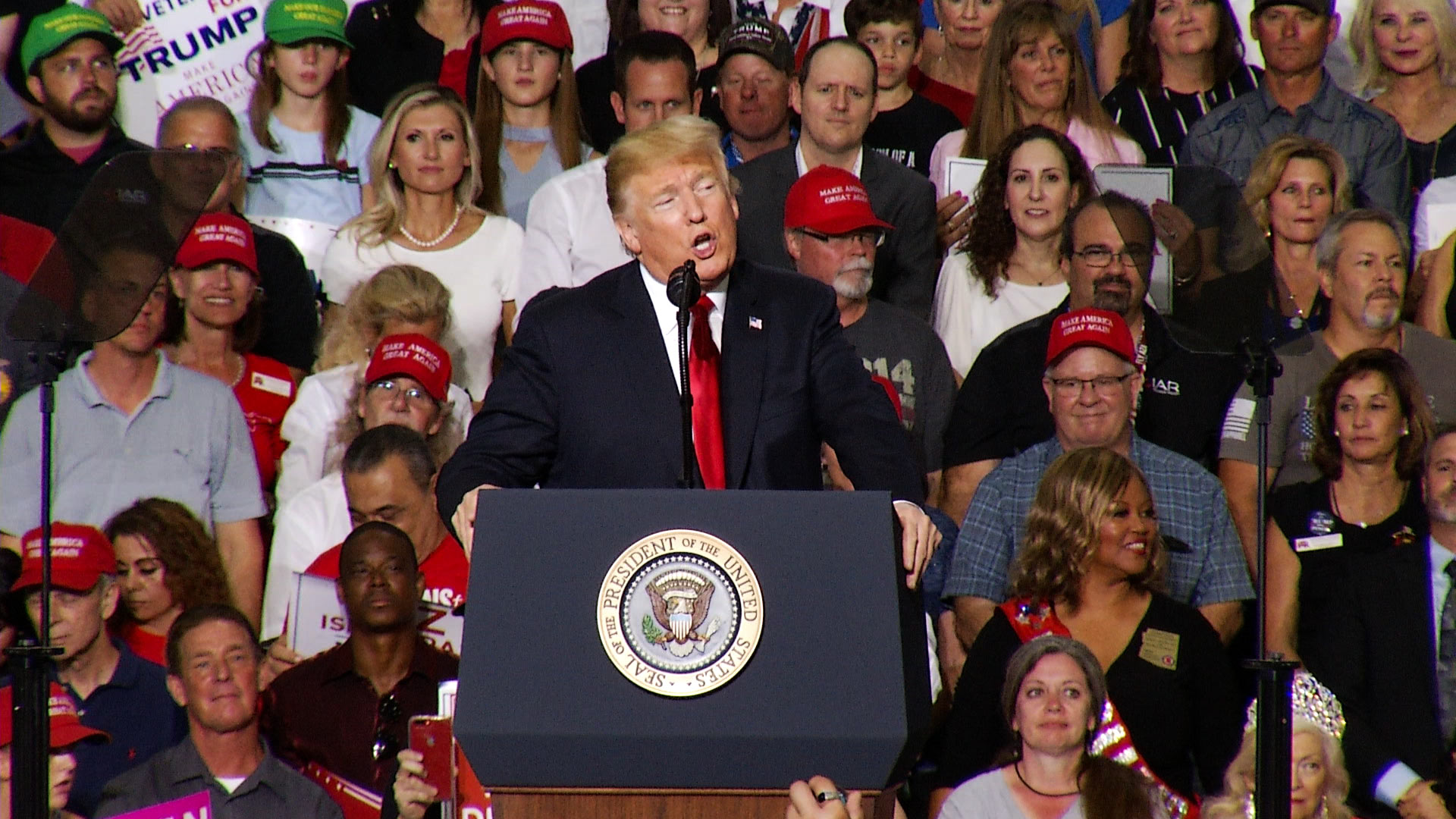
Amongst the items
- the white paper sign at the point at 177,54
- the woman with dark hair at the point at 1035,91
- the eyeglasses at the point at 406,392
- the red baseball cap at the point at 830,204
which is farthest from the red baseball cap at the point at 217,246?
the woman with dark hair at the point at 1035,91

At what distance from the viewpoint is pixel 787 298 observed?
10.7 ft

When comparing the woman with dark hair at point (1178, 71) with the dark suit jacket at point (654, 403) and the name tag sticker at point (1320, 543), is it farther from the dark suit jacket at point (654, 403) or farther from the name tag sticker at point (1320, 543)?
the dark suit jacket at point (654, 403)

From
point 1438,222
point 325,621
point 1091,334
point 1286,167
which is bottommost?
point 325,621

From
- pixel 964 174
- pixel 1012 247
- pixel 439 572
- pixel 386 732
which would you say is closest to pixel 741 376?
pixel 386 732

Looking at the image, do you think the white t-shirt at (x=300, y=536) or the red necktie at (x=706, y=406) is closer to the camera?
the red necktie at (x=706, y=406)

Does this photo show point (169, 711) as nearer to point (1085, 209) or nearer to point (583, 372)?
point (583, 372)

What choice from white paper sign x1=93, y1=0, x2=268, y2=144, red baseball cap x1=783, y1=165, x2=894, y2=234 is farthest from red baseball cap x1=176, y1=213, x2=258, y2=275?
red baseball cap x1=783, y1=165, x2=894, y2=234

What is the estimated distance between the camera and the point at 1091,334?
5.59 m

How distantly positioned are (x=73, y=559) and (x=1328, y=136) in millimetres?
4473

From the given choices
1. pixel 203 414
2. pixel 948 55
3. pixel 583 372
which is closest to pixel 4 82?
pixel 203 414

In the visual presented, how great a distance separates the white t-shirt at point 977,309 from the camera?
6363 millimetres

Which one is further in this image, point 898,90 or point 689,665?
point 898,90

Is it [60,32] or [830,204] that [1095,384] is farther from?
[60,32]

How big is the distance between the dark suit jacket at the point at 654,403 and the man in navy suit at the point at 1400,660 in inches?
94.8
